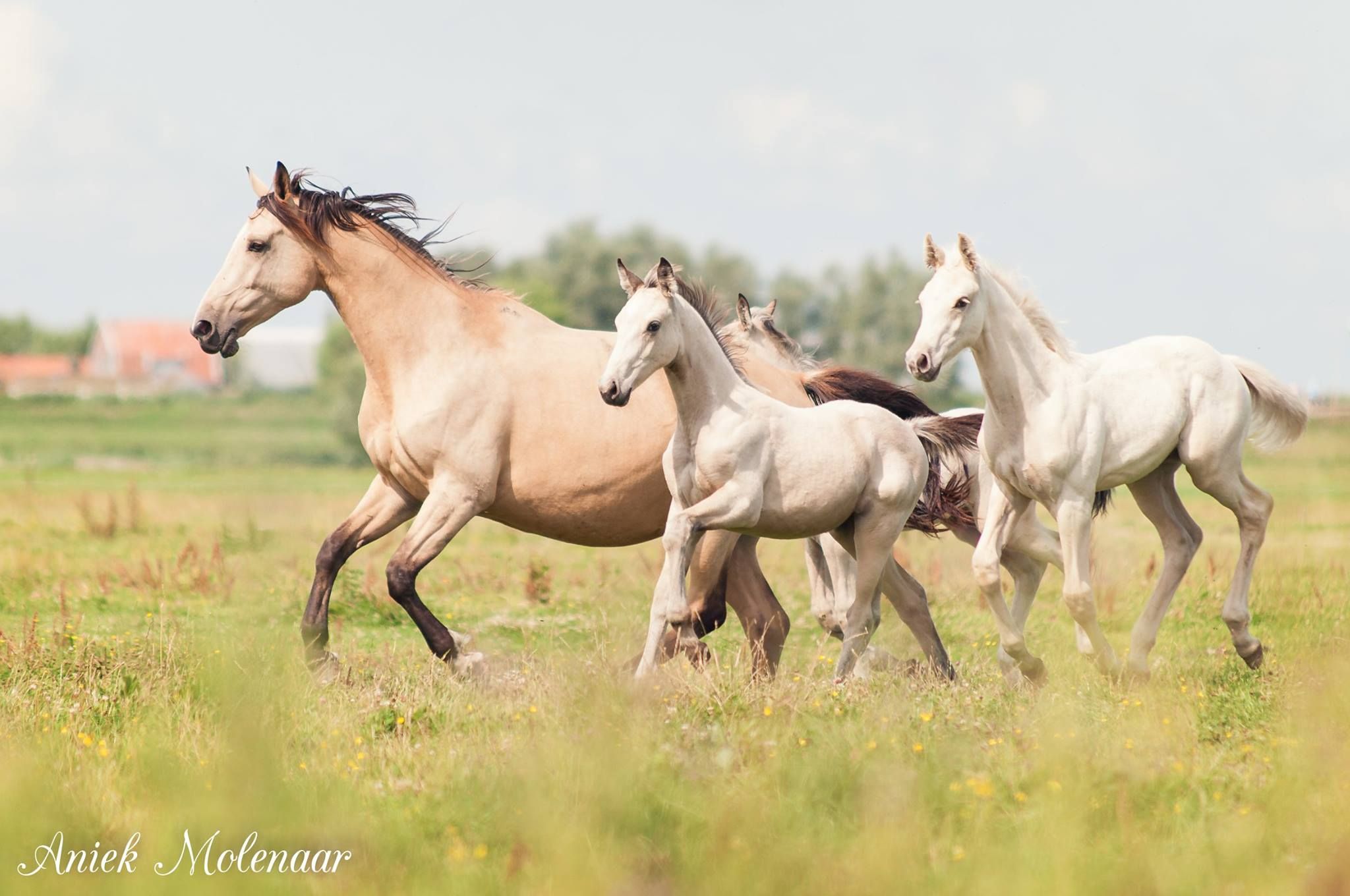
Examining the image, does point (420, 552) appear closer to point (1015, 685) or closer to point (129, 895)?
point (1015, 685)

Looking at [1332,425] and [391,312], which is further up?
[391,312]

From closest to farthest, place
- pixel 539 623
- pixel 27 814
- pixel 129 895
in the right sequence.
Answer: pixel 129 895
pixel 27 814
pixel 539 623

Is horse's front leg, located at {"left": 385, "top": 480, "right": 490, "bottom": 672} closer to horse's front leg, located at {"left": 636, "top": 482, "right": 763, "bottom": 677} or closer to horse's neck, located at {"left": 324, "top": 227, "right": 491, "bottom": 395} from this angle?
horse's neck, located at {"left": 324, "top": 227, "right": 491, "bottom": 395}

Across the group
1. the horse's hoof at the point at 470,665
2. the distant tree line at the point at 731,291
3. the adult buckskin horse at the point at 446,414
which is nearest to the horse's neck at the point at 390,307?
the adult buckskin horse at the point at 446,414

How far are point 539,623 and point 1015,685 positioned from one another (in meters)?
3.95

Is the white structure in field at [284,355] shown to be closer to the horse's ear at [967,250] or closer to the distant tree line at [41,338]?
the distant tree line at [41,338]

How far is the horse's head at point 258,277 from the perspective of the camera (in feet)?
26.0

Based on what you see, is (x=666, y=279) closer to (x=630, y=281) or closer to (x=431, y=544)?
(x=630, y=281)

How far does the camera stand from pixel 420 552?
7.78 meters

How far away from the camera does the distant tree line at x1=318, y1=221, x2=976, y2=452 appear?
5781cm

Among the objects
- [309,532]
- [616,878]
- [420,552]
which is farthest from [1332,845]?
[309,532]

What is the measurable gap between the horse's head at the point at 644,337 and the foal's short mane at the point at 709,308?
1.05 feet

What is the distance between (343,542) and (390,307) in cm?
137

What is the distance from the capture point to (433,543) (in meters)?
7.78
